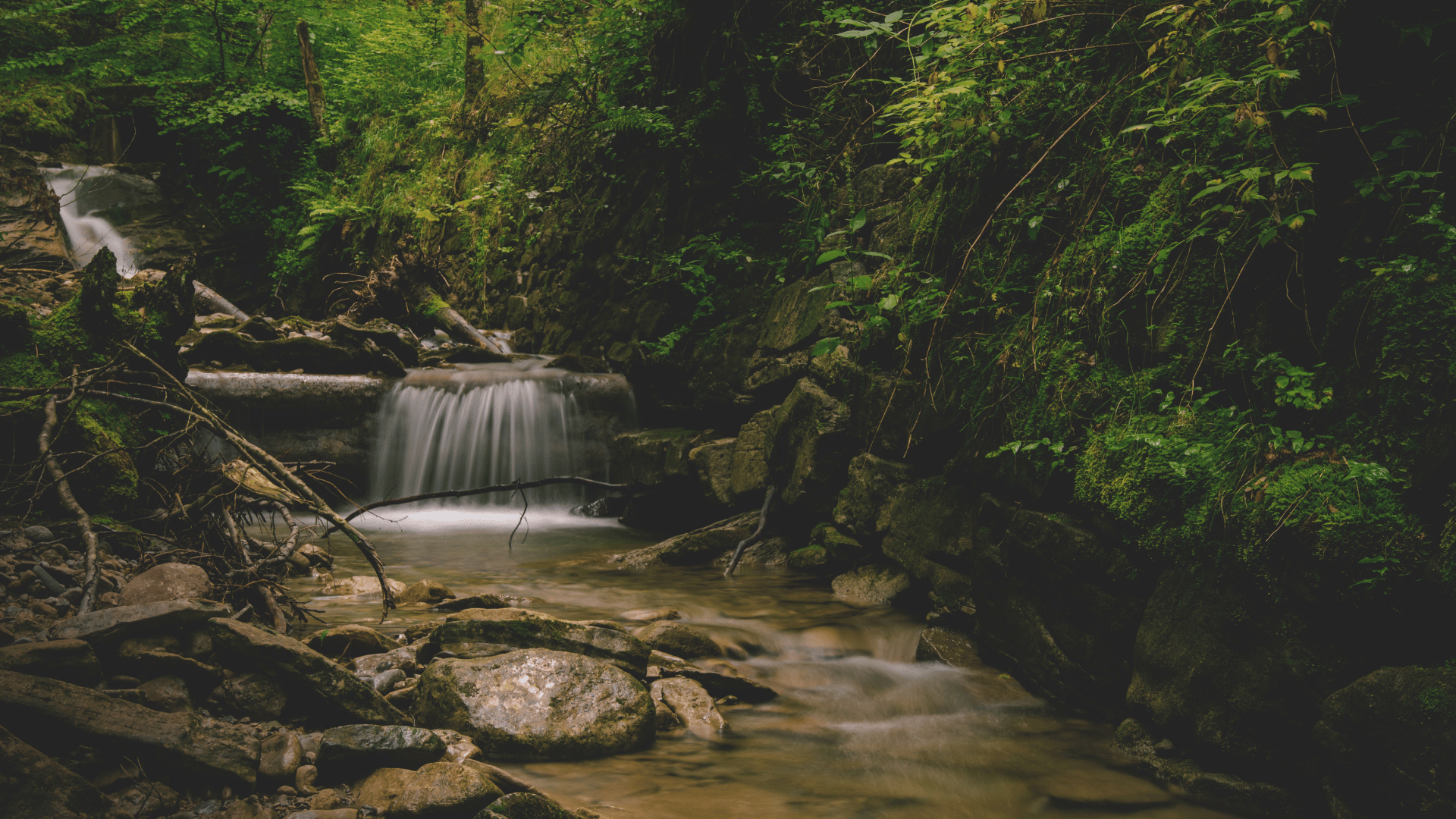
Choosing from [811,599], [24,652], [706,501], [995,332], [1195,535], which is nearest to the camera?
[24,652]

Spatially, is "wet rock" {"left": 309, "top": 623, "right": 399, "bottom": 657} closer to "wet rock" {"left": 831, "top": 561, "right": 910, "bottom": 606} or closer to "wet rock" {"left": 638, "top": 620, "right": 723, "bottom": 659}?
"wet rock" {"left": 638, "top": 620, "right": 723, "bottom": 659}

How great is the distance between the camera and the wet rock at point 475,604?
5148 millimetres

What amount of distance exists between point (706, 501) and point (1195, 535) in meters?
5.71

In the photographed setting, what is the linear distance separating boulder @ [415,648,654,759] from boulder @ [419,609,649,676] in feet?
1.17

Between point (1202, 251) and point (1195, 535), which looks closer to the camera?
point (1195, 535)

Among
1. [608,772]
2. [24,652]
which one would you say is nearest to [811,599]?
[608,772]

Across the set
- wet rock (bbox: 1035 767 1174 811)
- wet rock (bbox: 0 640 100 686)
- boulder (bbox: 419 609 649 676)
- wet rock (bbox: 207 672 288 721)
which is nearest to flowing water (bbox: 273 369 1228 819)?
wet rock (bbox: 1035 767 1174 811)

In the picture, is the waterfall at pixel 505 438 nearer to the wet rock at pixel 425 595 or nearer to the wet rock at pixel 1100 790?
the wet rock at pixel 425 595

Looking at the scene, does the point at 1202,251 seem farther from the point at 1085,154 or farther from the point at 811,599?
the point at 811,599

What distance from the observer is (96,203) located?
1666cm

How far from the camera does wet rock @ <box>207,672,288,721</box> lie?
3006mm

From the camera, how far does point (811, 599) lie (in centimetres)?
598

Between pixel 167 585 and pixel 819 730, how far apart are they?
3.37m

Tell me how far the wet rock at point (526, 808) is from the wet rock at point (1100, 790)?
2.04m
